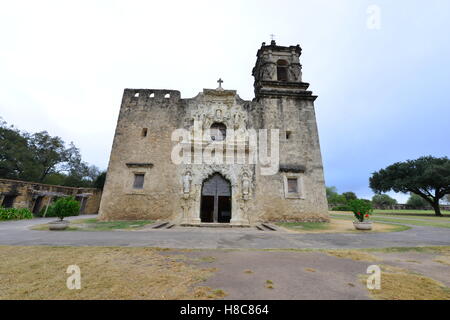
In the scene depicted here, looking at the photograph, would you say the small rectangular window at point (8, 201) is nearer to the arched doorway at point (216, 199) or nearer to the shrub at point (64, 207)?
the shrub at point (64, 207)

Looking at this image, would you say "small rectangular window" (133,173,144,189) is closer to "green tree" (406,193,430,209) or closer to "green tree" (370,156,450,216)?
Answer: "green tree" (370,156,450,216)

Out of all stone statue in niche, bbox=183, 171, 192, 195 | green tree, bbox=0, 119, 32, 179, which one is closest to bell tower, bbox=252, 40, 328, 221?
stone statue in niche, bbox=183, 171, 192, 195

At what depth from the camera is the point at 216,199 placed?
12508 millimetres

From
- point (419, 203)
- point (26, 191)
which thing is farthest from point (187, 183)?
point (419, 203)

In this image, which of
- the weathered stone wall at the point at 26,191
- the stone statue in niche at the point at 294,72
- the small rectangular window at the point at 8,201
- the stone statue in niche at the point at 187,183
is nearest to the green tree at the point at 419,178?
the stone statue in niche at the point at 294,72

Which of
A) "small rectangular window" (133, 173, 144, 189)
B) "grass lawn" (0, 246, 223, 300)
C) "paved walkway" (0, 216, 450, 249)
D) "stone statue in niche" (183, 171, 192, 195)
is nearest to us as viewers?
"grass lawn" (0, 246, 223, 300)

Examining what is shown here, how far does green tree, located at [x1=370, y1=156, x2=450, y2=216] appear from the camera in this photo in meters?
26.2

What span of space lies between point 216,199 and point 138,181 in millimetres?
5728

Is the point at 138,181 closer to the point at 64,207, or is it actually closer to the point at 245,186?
the point at 64,207

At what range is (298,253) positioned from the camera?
503 cm

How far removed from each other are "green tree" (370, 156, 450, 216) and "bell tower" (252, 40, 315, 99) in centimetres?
2625
